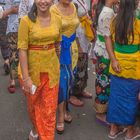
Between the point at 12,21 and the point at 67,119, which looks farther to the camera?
the point at 12,21

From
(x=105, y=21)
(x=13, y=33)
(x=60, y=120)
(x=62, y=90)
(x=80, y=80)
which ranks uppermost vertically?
(x=105, y=21)

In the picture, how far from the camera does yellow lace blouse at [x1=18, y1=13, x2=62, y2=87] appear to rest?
11.1 ft

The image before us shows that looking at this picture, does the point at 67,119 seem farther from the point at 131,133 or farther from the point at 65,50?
the point at 65,50

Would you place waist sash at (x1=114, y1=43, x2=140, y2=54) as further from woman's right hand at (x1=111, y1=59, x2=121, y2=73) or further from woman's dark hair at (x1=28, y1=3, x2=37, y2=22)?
woman's dark hair at (x1=28, y1=3, x2=37, y2=22)

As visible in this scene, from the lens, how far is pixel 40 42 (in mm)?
3471

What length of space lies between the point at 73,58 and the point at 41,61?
745 mm

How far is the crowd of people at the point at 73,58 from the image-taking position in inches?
137

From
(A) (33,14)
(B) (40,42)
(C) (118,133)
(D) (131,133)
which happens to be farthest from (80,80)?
(A) (33,14)

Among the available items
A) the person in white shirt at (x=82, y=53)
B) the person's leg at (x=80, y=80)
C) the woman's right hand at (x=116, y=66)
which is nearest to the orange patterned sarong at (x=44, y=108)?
the woman's right hand at (x=116, y=66)

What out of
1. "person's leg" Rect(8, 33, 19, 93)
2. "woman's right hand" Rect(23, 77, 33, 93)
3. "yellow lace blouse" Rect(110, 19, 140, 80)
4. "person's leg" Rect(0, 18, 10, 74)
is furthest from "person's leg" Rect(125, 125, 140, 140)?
"person's leg" Rect(0, 18, 10, 74)

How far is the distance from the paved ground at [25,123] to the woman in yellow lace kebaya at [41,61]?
1.68 ft

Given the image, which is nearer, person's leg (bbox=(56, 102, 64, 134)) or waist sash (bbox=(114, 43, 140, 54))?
waist sash (bbox=(114, 43, 140, 54))

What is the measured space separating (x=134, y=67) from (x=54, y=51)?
0.83 metres

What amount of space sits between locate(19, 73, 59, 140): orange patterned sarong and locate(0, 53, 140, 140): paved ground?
0.46 metres
